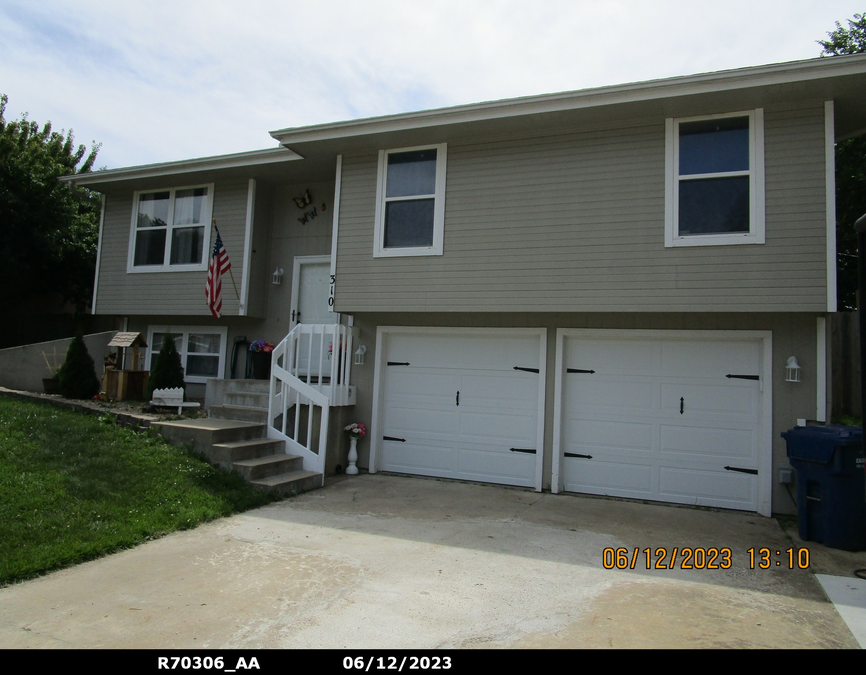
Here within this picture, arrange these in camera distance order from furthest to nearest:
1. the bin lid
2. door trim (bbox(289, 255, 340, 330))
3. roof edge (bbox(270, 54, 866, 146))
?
door trim (bbox(289, 255, 340, 330)) < roof edge (bbox(270, 54, 866, 146)) < the bin lid

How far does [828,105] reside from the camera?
6.06m

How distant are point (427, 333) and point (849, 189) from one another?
9557mm

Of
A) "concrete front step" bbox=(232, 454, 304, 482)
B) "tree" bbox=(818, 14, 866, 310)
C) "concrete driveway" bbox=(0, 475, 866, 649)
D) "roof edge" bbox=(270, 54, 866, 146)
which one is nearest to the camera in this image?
"concrete driveway" bbox=(0, 475, 866, 649)

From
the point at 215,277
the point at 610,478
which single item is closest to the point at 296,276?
the point at 215,277

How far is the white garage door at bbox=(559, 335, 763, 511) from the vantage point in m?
6.62

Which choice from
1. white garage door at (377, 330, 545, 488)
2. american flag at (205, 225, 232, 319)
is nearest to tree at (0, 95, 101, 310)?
american flag at (205, 225, 232, 319)

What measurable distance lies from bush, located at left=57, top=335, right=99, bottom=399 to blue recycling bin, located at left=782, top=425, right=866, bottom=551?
9.35 metres

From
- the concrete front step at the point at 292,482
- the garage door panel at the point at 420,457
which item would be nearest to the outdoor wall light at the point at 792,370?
the garage door panel at the point at 420,457

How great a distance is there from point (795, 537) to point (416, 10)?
661 centimetres

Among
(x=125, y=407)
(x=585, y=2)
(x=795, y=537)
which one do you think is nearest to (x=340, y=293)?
(x=125, y=407)

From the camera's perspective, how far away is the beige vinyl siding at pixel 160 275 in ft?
31.2

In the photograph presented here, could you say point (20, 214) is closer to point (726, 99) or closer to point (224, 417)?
point (224, 417)

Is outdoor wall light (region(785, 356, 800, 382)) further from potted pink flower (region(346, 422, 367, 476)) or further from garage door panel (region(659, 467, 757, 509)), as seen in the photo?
potted pink flower (region(346, 422, 367, 476))

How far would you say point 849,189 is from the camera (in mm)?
11531
